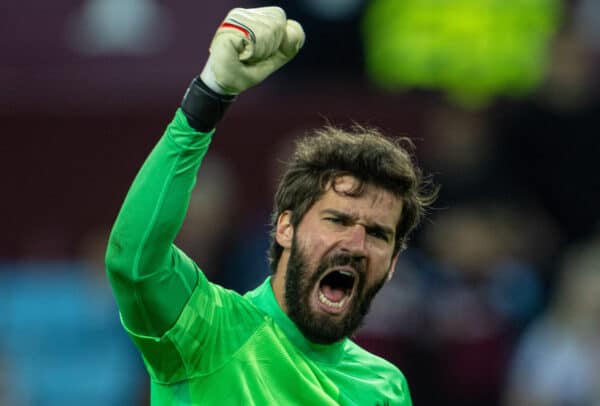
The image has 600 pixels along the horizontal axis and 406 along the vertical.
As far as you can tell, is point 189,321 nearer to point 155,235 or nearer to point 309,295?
point 155,235

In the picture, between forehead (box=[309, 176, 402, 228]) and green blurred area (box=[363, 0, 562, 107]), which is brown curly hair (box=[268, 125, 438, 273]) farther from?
green blurred area (box=[363, 0, 562, 107])

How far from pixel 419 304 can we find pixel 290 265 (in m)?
3.96

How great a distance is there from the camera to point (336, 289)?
5.32 meters

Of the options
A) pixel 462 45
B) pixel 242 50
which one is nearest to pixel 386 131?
pixel 462 45

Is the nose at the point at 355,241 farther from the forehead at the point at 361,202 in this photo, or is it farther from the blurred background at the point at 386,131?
the blurred background at the point at 386,131

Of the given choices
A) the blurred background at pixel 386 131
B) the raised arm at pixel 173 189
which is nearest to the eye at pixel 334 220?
the raised arm at pixel 173 189

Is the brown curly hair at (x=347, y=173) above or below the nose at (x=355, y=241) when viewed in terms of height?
above

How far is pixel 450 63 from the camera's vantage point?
11812 mm

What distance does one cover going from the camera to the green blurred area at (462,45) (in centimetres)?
1167

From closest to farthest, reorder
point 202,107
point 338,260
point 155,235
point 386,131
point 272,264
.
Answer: point 155,235
point 202,107
point 338,260
point 272,264
point 386,131

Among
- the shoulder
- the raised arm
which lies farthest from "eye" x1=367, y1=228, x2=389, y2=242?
the raised arm

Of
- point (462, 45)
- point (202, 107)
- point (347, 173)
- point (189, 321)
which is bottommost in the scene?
point (462, 45)

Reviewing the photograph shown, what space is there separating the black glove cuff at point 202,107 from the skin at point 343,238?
65cm

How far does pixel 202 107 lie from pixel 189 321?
2.22ft
